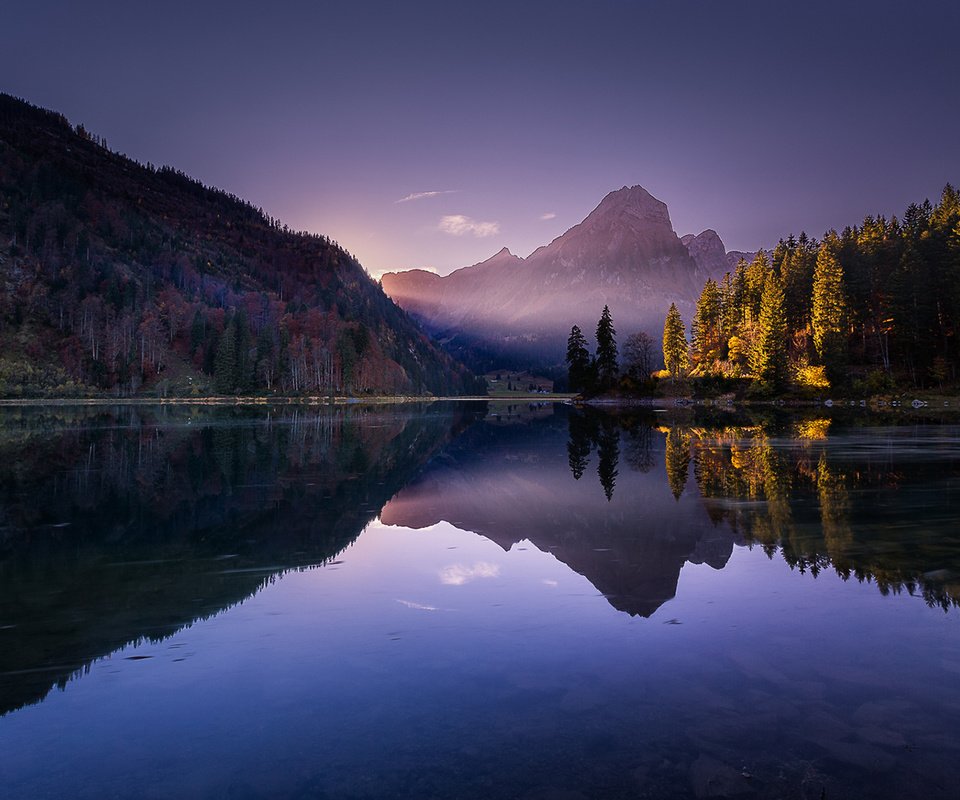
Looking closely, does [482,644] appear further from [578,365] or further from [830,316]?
[578,365]

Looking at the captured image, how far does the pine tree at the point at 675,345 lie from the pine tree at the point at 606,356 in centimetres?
1092

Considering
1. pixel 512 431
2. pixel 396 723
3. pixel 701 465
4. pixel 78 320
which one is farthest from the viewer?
pixel 78 320

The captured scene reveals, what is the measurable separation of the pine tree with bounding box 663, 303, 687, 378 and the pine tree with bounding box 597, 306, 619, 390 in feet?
35.8

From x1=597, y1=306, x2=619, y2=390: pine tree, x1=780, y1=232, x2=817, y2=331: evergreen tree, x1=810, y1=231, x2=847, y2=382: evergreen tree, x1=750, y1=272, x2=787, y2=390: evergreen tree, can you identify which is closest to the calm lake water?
x1=810, y1=231, x2=847, y2=382: evergreen tree

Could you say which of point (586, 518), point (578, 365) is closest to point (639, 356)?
point (578, 365)

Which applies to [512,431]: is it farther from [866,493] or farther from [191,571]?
[191,571]

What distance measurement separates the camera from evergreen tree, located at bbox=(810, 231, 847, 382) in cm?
9269

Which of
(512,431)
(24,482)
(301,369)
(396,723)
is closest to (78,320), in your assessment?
(301,369)

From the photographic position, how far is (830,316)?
9688cm

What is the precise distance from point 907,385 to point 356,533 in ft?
320

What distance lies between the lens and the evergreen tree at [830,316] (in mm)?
92688

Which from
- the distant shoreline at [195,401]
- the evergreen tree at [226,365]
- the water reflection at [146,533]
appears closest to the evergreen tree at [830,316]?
the water reflection at [146,533]

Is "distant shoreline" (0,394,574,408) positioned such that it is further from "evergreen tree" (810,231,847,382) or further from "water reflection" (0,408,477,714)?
"water reflection" (0,408,477,714)

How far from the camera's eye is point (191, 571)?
1261 cm
